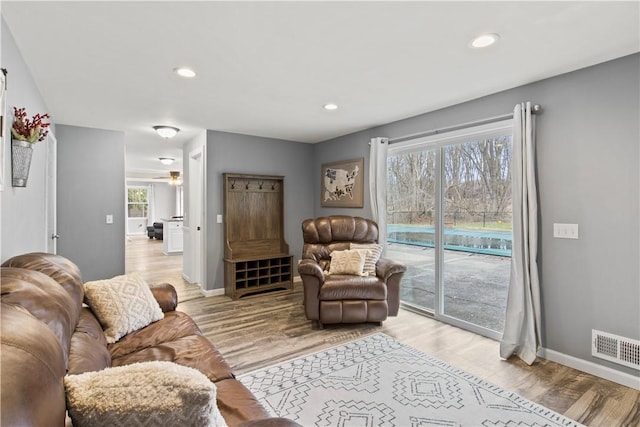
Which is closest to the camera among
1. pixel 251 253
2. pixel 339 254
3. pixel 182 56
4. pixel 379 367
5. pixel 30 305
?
pixel 30 305

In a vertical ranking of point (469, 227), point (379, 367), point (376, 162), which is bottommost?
point (379, 367)

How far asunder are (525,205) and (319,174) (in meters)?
3.32

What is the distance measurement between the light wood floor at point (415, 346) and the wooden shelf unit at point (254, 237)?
0.93ft

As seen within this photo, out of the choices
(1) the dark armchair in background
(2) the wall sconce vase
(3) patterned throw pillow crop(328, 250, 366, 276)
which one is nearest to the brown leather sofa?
(2) the wall sconce vase

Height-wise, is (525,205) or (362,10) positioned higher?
(362,10)

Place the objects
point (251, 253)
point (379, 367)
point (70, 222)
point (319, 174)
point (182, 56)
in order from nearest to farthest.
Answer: point (182, 56) < point (379, 367) < point (70, 222) < point (251, 253) < point (319, 174)

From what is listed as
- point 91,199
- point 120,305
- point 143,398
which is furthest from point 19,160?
point 91,199

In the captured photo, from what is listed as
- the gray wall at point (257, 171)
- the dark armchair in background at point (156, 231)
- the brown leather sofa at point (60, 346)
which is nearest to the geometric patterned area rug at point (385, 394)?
the brown leather sofa at point (60, 346)

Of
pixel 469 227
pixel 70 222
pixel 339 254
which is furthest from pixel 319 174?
pixel 70 222

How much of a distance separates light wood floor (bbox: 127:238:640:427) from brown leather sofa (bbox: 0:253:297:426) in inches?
32.1

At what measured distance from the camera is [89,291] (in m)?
2.03

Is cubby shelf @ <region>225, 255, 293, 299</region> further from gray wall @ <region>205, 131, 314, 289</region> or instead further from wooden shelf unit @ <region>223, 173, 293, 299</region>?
gray wall @ <region>205, 131, 314, 289</region>

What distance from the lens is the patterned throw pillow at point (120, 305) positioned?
199 cm

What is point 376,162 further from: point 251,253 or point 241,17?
point 241,17
